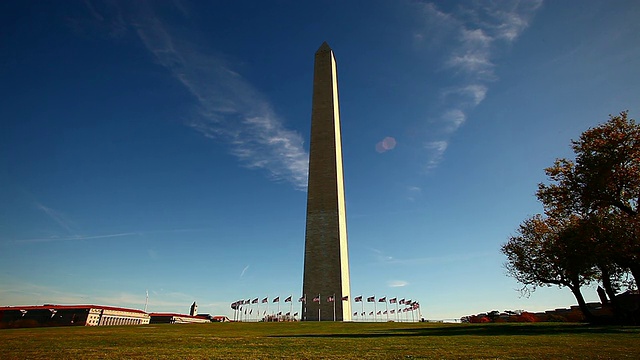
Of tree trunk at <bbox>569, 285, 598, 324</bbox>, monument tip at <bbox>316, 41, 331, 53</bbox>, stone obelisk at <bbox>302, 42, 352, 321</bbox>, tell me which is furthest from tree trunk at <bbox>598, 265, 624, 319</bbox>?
monument tip at <bbox>316, 41, 331, 53</bbox>

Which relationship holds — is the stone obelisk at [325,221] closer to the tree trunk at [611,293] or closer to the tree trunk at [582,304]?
the tree trunk at [582,304]

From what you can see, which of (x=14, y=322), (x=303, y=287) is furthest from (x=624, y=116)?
(x=14, y=322)

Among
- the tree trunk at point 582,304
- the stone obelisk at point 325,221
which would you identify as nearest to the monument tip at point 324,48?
the stone obelisk at point 325,221

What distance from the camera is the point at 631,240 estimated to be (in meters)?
21.0

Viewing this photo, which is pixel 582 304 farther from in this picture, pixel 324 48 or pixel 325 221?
pixel 324 48

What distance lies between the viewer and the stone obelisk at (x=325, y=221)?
3831 centimetres

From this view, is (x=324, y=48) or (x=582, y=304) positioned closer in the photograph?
(x=582, y=304)

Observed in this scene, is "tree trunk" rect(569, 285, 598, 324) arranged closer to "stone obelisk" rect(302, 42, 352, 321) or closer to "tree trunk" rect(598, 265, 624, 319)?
"tree trunk" rect(598, 265, 624, 319)

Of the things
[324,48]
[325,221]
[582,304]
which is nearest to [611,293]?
[582,304]

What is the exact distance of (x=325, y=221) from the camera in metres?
39.9

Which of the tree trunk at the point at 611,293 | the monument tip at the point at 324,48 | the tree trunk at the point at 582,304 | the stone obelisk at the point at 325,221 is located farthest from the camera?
the monument tip at the point at 324,48

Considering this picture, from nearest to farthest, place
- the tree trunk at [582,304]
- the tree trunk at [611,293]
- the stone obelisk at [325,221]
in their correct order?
the tree trunk at [611,293] → the tree trunk at [582,304] → the stone obelisk at [325,221]

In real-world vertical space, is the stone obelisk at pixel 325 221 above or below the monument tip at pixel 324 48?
below

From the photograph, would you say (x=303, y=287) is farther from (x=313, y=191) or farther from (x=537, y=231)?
(x=537, y=231)
